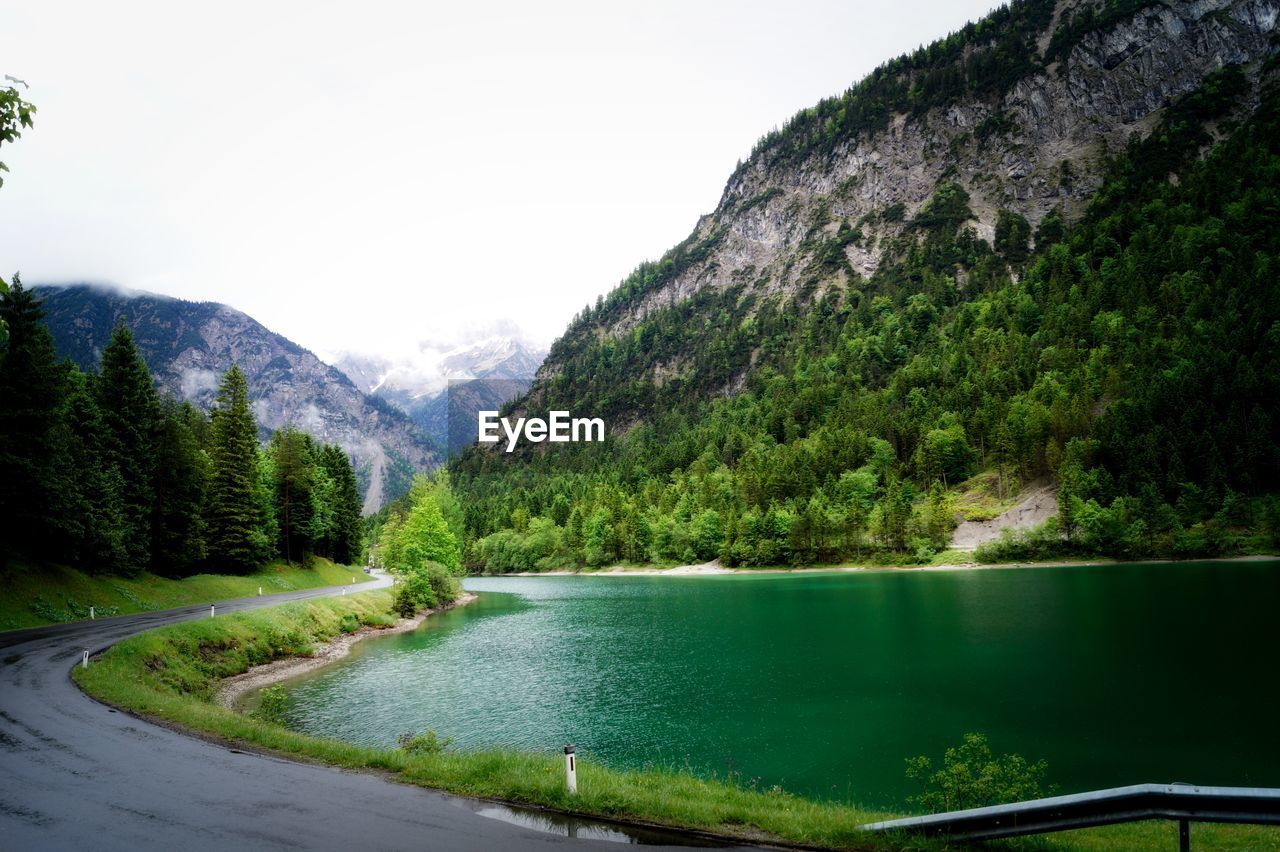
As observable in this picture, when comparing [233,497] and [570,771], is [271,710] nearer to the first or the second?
[570,771]

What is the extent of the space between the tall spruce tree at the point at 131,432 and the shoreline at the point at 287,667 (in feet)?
56.2

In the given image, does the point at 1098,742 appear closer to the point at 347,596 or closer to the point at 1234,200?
the point at 347,596

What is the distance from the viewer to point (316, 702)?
31141 millimetres

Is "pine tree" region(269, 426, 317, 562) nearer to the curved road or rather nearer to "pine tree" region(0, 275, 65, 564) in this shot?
"pine tree" region(0, 275, 65, 564)

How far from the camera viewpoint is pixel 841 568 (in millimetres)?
114062

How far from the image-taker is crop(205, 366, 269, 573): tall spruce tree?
58.9 metres

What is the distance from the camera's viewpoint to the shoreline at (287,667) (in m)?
31.4

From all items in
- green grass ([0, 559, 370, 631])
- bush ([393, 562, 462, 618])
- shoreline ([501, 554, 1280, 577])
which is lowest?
shoreline ([501, 554, 1280, 577])

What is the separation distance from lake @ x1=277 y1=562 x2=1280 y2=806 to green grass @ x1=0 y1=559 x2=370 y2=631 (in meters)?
16.3

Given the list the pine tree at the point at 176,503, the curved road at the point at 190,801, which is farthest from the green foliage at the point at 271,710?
the pine tree at the point at 176,503

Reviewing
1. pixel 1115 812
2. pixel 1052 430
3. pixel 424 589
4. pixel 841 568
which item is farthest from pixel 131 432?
pixel 1052 430

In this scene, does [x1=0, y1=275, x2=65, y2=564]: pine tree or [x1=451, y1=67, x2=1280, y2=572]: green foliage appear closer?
[x1=0, y1=275, x2=65, y2=564]: pine tree

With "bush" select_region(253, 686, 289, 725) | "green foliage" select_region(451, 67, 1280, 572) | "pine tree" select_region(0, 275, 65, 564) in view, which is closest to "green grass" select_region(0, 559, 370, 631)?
"pine tree" select_region(0, 275, 65, 564)

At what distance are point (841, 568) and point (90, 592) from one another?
105112mm
